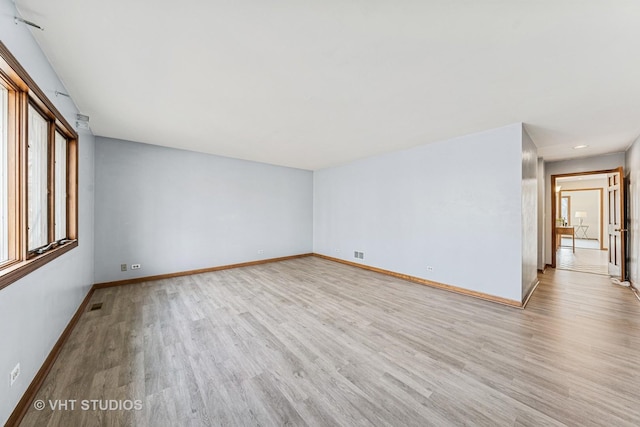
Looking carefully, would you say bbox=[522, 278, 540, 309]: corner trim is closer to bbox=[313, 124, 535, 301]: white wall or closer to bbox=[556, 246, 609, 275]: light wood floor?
bbox=[313, 124, 535, 301]: white wall

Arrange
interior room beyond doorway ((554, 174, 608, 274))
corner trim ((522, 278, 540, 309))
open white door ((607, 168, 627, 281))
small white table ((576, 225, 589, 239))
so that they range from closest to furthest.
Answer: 1. corner trim ((522, 278, 540, 309))
2. open white door ((607, 168, 627, 281))
3. interior room beyond doorway ((554, 174, 608, 274))
4. small white table ((576, 225, 589, 239))

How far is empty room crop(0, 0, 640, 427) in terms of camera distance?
A: 4.95ft

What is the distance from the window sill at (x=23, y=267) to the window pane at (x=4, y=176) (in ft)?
0.37

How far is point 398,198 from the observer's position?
4695mm

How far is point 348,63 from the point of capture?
6.32 ft

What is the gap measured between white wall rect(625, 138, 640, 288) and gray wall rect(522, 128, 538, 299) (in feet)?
4.37

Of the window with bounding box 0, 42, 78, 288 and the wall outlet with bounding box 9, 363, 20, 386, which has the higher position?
the window with bounding box 0, 42, 78, 288

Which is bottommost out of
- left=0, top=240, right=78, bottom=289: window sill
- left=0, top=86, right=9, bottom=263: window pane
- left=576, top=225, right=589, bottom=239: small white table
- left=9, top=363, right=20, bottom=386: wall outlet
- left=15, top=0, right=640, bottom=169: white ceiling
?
left=9, top=363, right=20, bottom=386: wall outlet

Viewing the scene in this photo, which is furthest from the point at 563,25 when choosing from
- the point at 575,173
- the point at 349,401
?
the point at 575,173

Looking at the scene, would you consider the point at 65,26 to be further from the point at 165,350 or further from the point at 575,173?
the point at 575,173

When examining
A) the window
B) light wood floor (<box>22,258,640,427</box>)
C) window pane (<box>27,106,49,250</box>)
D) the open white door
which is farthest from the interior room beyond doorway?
window pane (<box>27,106,49,250</box>)

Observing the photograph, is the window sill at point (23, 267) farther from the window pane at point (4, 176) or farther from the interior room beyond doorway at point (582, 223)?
the interior room beyond doorway at point (582, 223)

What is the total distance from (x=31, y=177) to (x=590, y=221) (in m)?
16.8

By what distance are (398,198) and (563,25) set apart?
332 centimetres
